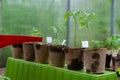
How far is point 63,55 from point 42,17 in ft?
6.03

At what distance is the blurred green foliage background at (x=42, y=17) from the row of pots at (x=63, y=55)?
0.98 m

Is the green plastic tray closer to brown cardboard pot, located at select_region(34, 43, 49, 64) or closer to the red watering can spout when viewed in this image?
brown cardboard pot, located at select_region(34, 43, 49, 64)

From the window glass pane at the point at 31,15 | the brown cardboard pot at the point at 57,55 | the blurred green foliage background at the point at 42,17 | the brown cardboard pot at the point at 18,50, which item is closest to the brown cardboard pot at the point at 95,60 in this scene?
the brown cardboard pot at the point at 57,55

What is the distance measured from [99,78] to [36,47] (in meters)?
0.68

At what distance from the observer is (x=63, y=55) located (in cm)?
184

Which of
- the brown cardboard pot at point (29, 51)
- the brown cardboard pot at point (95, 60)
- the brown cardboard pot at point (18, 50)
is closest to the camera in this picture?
the brown cardboard pot at point (95, 60)

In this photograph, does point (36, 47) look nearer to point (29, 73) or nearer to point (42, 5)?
point (29, 73)

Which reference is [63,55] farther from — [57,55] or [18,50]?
[18,50]

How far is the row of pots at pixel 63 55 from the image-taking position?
1.63 metres

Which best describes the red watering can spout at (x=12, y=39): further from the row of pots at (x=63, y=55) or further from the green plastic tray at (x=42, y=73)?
the green plastic tray at (x=42, y=73)

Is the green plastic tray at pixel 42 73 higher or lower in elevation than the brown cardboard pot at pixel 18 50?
lower

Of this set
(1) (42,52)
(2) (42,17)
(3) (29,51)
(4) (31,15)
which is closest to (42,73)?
(1) (42,52)

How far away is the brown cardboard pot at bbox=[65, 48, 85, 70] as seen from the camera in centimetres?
171

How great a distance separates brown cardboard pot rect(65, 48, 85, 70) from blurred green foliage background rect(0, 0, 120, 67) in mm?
1085
